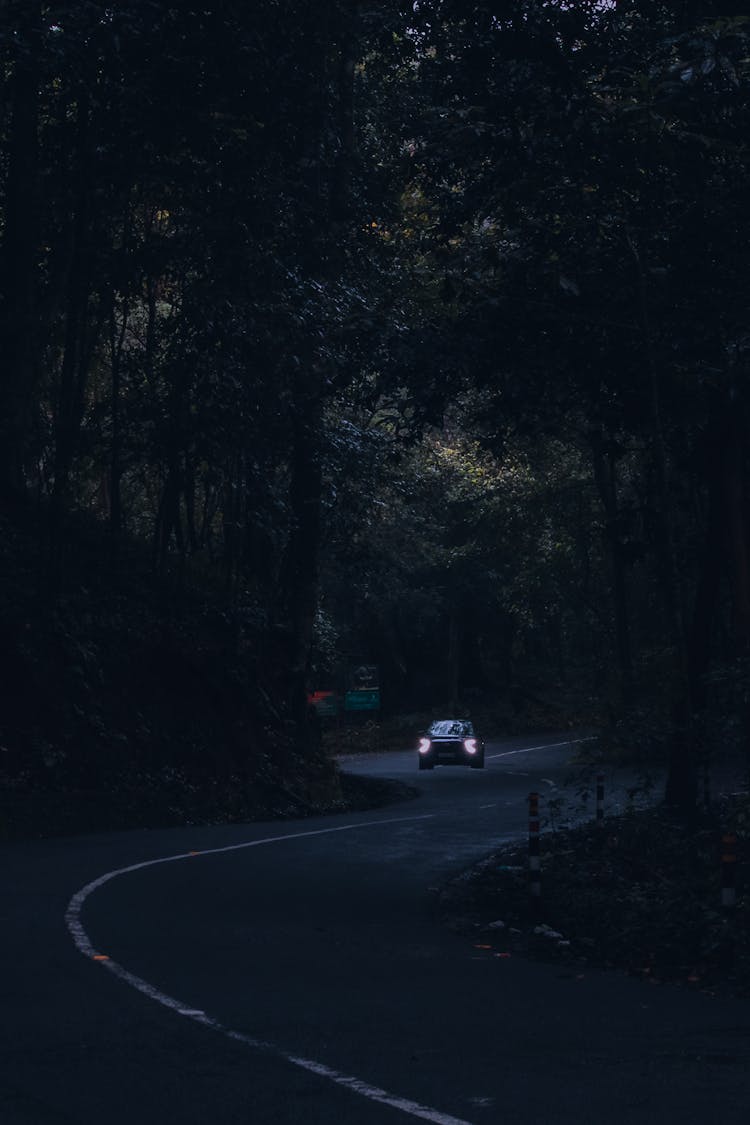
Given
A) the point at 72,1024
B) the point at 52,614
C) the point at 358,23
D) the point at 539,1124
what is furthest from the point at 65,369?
the point at 539,1124

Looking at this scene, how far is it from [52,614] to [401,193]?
35.3 feet

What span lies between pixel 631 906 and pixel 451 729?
118ft

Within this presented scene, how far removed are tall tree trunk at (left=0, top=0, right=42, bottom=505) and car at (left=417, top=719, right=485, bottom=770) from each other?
891 inches

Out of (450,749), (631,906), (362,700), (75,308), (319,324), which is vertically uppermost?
(75,308)

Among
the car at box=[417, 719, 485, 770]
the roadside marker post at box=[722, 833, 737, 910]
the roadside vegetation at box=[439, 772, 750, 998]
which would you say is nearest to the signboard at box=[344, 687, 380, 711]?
the car at box=[417, 719, 485, 770]

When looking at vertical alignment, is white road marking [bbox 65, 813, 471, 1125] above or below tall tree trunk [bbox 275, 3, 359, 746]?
below

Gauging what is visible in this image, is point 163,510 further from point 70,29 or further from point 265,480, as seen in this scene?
point 70,29

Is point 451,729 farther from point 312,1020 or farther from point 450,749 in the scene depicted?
point 312,1020

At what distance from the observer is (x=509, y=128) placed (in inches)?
590

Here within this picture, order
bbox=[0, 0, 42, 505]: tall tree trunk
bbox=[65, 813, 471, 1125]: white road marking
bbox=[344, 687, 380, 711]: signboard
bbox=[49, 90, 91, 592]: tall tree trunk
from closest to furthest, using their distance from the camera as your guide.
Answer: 1. bbox=[65, 813, 471, 1125]: white road marking
2. bbox=[49, 90, 91, 592]: tall tree trunk
3. bbox=[0, 0, 42, 505]: tall tree trunk
4. bbox=[344, 687, 380, 711]: signboard

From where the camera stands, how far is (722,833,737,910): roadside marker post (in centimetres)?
1098

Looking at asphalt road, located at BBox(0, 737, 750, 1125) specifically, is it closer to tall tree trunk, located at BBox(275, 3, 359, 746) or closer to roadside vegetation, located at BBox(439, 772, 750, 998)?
roadside vegetation, located at BBox(439, 772, 750, 998)

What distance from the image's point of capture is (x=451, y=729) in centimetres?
4869

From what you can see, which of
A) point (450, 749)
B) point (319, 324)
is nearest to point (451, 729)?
point (450, 749)
